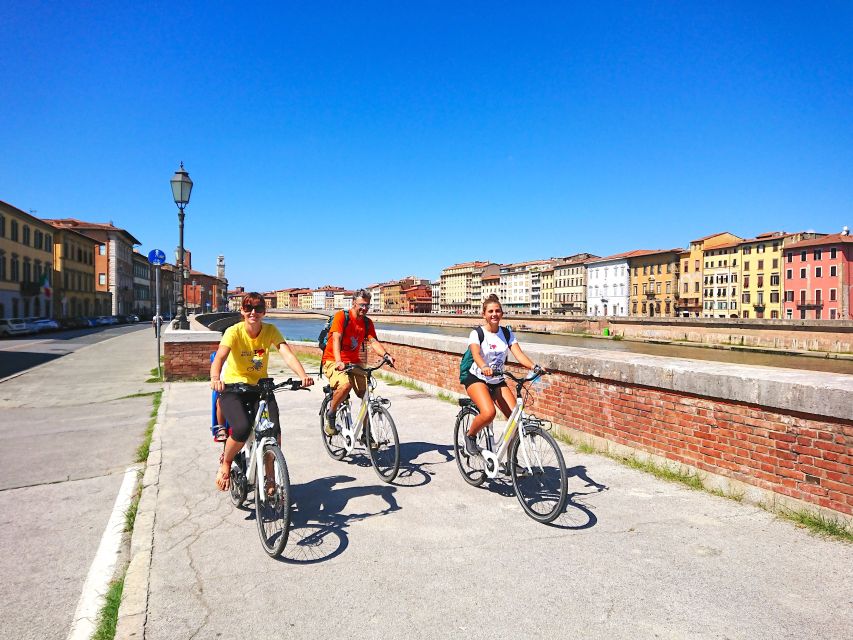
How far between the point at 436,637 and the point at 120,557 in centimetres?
232

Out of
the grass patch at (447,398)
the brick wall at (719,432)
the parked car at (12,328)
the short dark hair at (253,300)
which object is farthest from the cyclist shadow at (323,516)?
the parked car at (12,328)

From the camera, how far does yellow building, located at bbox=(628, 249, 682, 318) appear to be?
88.7m

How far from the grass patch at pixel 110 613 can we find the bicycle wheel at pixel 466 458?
2825 mm

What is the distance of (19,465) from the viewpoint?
5.80 metres

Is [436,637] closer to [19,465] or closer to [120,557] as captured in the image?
[120,557]

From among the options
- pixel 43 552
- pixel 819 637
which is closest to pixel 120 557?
pixel 43 552

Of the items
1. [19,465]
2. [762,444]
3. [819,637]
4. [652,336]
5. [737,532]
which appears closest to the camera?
[819,637]

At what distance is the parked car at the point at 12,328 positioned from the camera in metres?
33.5

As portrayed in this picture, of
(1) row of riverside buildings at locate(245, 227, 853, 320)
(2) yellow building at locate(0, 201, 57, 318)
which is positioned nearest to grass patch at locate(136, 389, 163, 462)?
(1) row of riverside buildings at locate(245, 227, 853, 320)

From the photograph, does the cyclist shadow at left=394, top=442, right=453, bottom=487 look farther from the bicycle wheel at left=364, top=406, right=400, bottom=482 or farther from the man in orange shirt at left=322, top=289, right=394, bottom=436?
the man in orange shirt at left=322, top=289, right=394, bottom=436

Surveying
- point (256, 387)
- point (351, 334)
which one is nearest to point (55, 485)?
point (256, 387)

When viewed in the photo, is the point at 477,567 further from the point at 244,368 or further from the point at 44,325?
the point at 44,325

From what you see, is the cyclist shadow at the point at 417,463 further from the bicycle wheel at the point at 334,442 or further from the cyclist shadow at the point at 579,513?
the cyclist shadow at the point at 579,513

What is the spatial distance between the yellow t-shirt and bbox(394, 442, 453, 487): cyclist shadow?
1.80 meters
